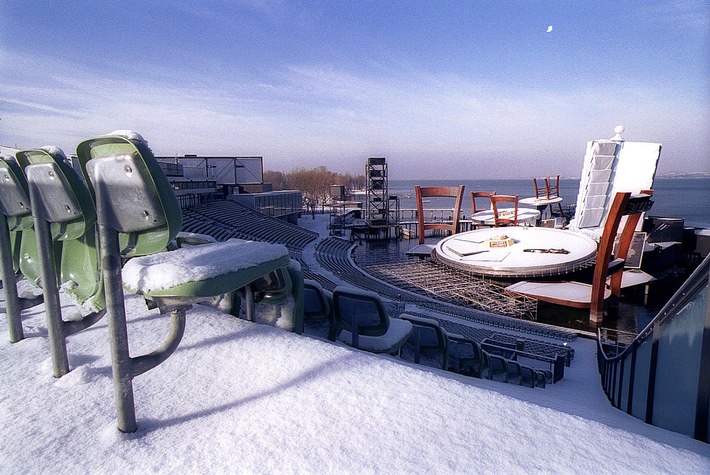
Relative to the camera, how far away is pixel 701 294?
3.07 m

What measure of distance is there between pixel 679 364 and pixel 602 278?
2132 centimetres

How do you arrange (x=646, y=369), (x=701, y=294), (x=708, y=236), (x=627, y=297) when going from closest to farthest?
(x=701, y=294) → (x=646, y=369) → (x=627, y=297) → (x=708, y=236)

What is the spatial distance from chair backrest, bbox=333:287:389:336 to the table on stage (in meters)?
23.5

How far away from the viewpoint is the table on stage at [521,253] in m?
25.7

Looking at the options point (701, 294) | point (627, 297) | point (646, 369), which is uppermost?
point (701, 294)

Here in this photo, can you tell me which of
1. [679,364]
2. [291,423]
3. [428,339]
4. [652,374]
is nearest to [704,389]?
[679,364]

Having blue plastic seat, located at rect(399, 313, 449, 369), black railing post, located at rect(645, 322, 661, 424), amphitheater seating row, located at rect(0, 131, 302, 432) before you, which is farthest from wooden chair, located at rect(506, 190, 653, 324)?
amphitheater seating row, located at rect(0, 131, 302, 432)

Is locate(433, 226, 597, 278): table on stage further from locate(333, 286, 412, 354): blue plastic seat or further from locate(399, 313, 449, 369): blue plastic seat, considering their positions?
locate(333, 286, 412, 354): blue plastic seat

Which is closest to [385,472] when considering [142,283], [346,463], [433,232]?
[346,463]

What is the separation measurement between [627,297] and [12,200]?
1410 inches

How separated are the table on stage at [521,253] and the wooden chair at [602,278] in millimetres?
1167

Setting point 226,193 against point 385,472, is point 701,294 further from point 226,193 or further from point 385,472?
point 226,193

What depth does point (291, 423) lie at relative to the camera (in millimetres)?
2041

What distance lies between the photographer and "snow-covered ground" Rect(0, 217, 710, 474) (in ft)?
5.82
